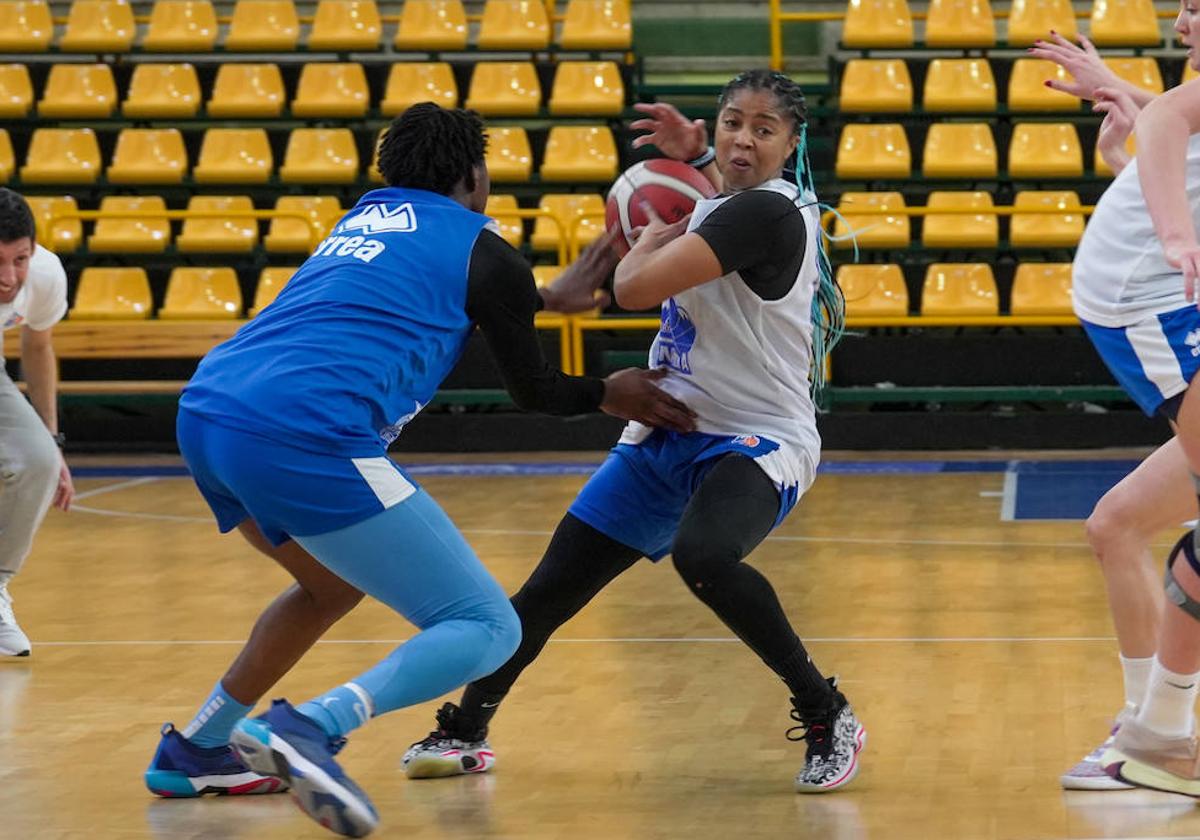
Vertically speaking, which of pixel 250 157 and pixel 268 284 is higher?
pixel 250 157

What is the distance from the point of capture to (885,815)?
3.74 metres

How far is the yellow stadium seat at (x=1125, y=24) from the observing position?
1229 cm

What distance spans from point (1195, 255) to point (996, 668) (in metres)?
2.27

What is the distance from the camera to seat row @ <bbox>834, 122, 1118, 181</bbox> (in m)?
11.9

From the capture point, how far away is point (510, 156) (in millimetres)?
12219

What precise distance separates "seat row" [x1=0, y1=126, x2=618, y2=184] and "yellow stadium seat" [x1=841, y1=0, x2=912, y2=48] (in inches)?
71.8

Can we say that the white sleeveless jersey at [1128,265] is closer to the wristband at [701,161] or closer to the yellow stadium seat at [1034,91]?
the wristband at [701,161]

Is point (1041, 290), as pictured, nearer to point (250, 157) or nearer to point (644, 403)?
point (250, 157)

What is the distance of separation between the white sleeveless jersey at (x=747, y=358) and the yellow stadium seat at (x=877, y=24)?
8.68 meters

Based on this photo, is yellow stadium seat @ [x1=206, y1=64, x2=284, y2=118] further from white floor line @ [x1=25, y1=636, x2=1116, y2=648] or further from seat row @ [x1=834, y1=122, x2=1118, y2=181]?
white floor line @ [x1=25, y1=636, x2=1116, y2=648]

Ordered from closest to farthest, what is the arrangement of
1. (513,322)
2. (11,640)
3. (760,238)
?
1. (513,322)
2. (760,238)
3. (11,640)

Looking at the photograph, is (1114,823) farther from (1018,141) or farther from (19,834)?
(1018,141)

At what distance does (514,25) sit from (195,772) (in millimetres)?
9607

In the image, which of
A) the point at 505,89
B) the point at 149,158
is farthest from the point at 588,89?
the point at 149,158
